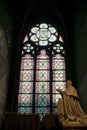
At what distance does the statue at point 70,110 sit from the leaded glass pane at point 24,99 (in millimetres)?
2711

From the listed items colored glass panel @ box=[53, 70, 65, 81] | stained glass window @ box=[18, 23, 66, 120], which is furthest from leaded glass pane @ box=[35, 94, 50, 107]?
colored glass panel @ box=[53, 70, 65, 81]

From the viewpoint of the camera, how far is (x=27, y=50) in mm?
11078

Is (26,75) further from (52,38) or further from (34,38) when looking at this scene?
(52,38)

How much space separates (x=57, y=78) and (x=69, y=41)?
1.56m

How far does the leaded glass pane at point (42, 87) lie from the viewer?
10.1 meters

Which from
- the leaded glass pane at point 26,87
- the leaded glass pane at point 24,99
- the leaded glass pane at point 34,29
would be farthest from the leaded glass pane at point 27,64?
the leaded glass pane at point 34,29

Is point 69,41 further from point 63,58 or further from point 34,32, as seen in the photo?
point 34,32

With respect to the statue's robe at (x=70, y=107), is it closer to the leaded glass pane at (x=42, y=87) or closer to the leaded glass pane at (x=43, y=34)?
the leaded glass pane at (x=42, y=87)

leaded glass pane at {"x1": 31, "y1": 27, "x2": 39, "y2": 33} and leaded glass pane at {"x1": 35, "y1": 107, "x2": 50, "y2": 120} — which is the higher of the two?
leaded glass pane at {"x1": 31, "y1": 27, "x2": 39, "y2": 33}

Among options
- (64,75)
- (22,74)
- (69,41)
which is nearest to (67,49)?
(69,41)

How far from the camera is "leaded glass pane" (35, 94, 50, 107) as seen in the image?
980 centimetres

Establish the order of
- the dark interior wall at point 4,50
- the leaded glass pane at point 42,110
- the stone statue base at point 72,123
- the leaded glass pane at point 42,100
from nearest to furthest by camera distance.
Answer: the stone statue base at point 72,123 < the dark interior wall at point 4,50 < the leaded glass pane at point 42,110 < the leaded glass pane at point 42,100

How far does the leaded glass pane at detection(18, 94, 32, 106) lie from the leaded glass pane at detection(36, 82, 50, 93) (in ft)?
1.22

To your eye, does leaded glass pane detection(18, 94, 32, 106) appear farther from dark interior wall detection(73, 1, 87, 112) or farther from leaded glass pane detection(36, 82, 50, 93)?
dark interior wall detection(73, 1, 87, 112)
